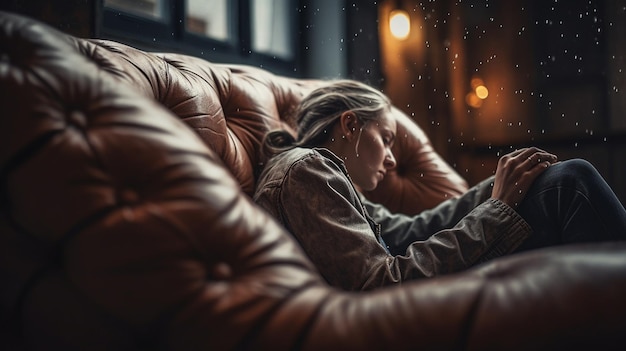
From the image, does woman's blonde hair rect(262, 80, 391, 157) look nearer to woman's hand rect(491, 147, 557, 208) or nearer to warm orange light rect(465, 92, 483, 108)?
woman's hand rect(491, 147, 557, 208)

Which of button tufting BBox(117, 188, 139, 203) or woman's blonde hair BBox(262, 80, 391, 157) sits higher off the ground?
button tufting BBox(117, 188, 139, 203)

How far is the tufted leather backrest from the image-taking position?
964 millimetres

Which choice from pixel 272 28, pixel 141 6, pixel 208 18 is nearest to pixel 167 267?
pixel 141 6

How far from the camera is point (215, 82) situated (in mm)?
1180

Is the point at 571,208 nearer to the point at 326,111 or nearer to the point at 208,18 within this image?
the point at 326,111

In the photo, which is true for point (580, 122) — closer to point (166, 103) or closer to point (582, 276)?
point (166, 103)

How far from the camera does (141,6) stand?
1978 mm

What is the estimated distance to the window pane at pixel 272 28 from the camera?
101 inches

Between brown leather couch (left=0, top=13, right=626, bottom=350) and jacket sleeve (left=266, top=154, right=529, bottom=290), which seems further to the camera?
jacket sleeve (left=266, top=154, right=529, bottom=290)

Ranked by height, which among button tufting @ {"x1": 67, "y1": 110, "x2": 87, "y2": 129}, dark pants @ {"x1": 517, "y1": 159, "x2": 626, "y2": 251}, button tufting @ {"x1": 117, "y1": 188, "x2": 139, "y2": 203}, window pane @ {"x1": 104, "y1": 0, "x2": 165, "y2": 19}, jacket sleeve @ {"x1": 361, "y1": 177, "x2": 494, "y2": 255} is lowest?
jacket sleeve @ {"x1": 361, "y1": 177, "x2": 494, "y2": 255}

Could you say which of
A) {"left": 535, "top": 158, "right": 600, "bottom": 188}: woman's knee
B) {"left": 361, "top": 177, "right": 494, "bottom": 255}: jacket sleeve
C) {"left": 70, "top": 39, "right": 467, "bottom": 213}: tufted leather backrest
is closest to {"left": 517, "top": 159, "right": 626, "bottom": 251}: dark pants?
{"left": 535, "top": 158, "right": 600, "bottom": 188}: woman's knee

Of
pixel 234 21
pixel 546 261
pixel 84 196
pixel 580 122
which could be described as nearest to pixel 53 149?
pixel 84 196

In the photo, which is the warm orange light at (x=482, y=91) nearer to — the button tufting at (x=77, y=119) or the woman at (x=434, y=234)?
the woman at (x=434, y=234)

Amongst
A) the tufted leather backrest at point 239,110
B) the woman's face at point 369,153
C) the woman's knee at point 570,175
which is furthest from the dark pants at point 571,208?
the tufted leather backrest at point 239,110
